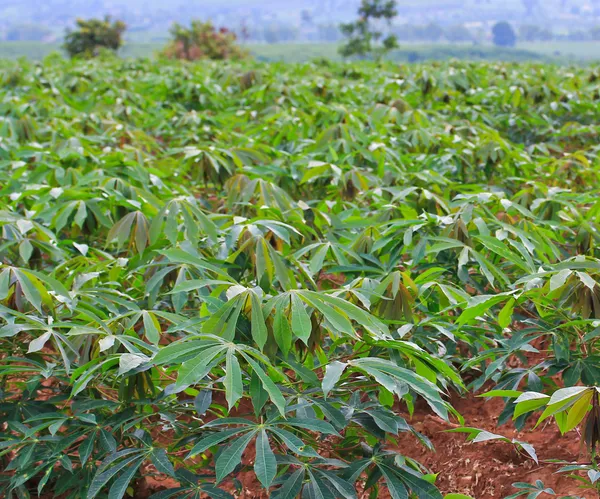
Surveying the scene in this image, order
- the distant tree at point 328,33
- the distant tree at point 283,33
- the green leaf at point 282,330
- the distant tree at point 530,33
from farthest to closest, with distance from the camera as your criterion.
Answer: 1. the distant tree at point 328,33
2. the distant tree at point 283,33
3. the distant tree at point 530,33
4. the green leaf at point 282,330

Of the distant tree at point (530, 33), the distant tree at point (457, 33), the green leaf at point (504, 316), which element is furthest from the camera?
the distant tree at point (457, 33)

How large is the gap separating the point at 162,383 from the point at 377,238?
87 centimetres

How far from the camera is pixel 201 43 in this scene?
67.5 ft

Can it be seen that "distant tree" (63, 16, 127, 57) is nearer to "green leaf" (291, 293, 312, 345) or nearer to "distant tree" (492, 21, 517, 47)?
"green leaf" (291, 293, 312, 345)

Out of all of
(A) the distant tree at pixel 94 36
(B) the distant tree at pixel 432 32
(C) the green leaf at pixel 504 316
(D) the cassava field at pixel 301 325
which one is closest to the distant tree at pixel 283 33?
(B) the distant tree at pixel 432 32

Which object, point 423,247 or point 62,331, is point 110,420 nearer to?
point 62,331

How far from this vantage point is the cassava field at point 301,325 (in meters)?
1.46

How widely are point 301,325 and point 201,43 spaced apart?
20.4 meters

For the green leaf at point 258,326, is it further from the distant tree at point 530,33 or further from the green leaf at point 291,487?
the distant tree at point 530,33

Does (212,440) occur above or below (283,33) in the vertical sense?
above

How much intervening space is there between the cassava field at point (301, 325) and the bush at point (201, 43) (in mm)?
16635

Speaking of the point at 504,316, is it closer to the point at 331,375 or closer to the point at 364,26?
the point at 331,375

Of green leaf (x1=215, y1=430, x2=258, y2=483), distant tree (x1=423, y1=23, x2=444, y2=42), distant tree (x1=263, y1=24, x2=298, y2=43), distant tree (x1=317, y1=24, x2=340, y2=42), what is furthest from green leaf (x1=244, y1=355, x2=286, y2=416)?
distant tree (x1=317, y1=24, x2=340, y2=42)

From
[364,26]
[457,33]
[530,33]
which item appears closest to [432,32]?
[457,33]
